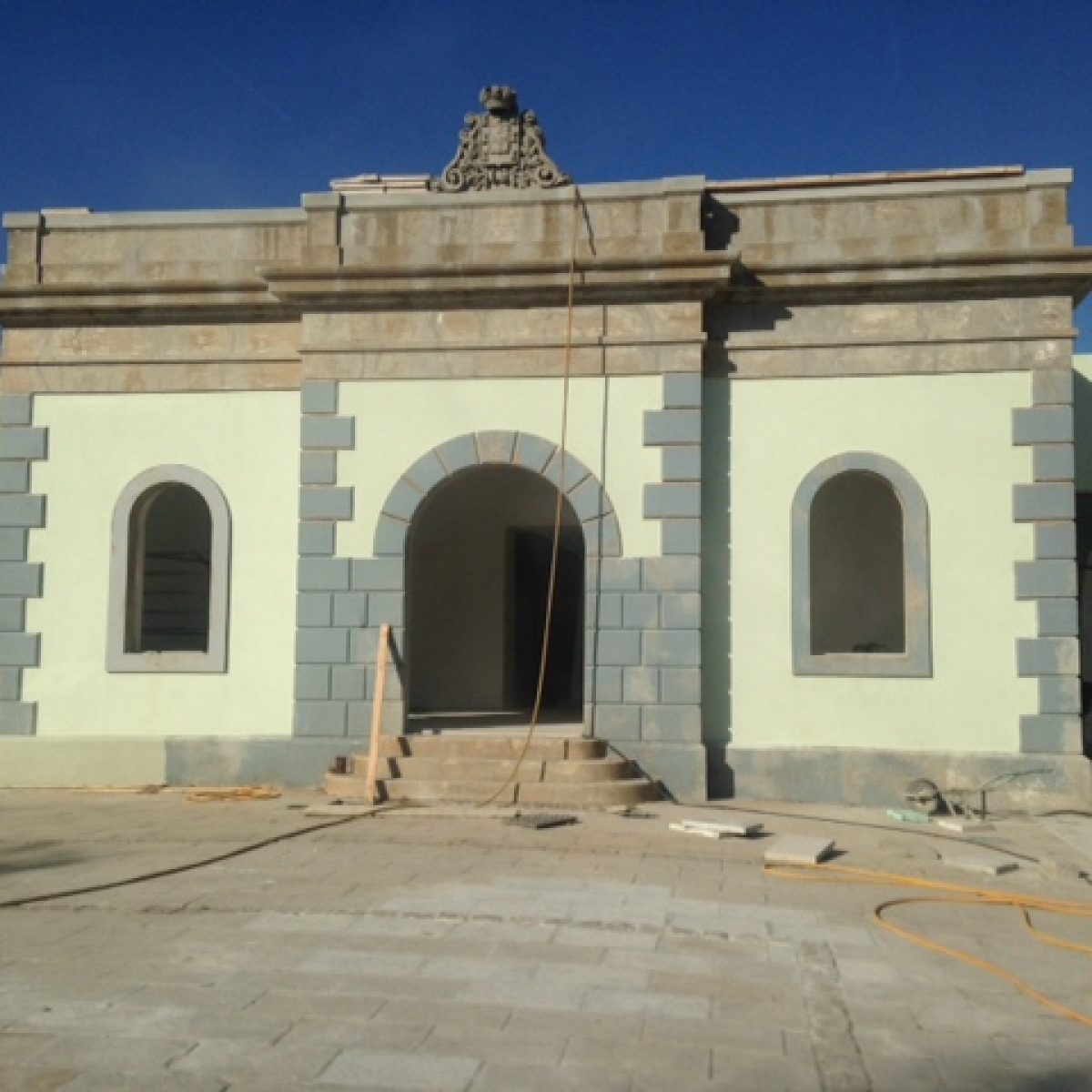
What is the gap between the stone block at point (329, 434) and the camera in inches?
409

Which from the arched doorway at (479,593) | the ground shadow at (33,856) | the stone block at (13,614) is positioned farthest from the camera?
the arched doorway at (479,593)

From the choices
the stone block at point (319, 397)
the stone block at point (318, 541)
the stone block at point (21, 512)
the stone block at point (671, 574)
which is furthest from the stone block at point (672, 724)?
the stone block at point (21, 512)

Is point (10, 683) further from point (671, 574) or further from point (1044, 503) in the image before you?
point (1044, 503)

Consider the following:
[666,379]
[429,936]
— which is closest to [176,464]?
[666,379]

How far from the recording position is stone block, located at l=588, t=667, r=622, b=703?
32.5 feet

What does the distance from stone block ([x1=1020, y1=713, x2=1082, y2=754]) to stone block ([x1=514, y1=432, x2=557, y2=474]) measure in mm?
4231

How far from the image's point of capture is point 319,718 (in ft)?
33.3

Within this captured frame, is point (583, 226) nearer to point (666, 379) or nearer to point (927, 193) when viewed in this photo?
point (666, 379)

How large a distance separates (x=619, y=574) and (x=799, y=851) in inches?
125

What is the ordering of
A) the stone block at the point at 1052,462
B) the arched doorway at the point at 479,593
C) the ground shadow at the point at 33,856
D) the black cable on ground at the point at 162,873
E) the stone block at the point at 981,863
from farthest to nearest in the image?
→ the arched doorway at the point at 479,593 < the stone block at the point at 1052,462 < the stone block at the point at 981,863 < the ground shadow at the point at 33,856 < the black cable on ground at the point at 162,873

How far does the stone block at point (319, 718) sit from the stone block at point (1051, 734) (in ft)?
17.4

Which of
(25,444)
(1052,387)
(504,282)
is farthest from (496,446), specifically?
(1052,387)

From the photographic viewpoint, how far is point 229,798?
32.1 feet

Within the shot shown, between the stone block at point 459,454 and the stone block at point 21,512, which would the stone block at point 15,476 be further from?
the stone block at point 459,454
